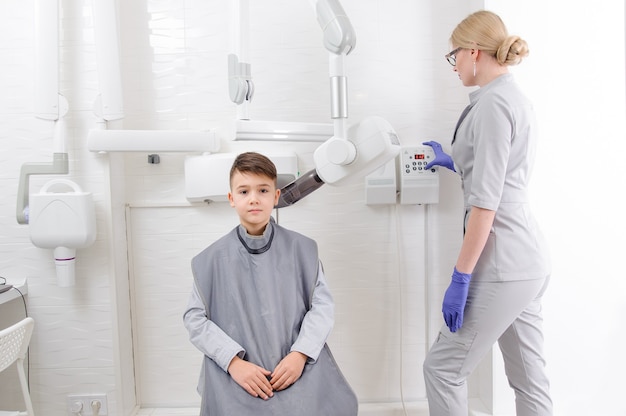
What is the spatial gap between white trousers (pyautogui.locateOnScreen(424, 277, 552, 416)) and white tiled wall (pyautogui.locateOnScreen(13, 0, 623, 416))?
0.61 meters

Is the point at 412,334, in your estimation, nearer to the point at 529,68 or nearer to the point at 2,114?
the point at 529,68

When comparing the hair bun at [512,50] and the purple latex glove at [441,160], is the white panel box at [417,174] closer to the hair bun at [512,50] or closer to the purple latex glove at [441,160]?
the purple latex glove at [441,160]

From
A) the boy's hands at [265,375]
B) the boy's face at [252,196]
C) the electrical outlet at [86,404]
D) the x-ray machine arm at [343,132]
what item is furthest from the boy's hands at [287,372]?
the electrical outlet at [86,404]

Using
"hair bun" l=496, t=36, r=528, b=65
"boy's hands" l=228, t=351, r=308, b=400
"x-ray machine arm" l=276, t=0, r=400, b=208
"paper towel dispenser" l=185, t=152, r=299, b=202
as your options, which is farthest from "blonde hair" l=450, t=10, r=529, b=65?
"boy's hands" l=228, t=351, r=308, b=400

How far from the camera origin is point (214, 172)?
6.18 ft

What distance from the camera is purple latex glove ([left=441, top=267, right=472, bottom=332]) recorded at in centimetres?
137

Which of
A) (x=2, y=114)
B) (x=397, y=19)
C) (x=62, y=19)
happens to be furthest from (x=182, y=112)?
(x=397, y=19)

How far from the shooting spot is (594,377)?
1.90 m

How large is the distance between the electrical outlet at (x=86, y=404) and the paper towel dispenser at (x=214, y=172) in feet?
2.95

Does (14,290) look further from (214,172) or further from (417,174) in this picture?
(417,174)

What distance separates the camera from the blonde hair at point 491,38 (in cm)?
135

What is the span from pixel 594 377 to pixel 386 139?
1.44 m

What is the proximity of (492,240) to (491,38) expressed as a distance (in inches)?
23.2

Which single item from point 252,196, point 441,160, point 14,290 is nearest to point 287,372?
point 252,196
